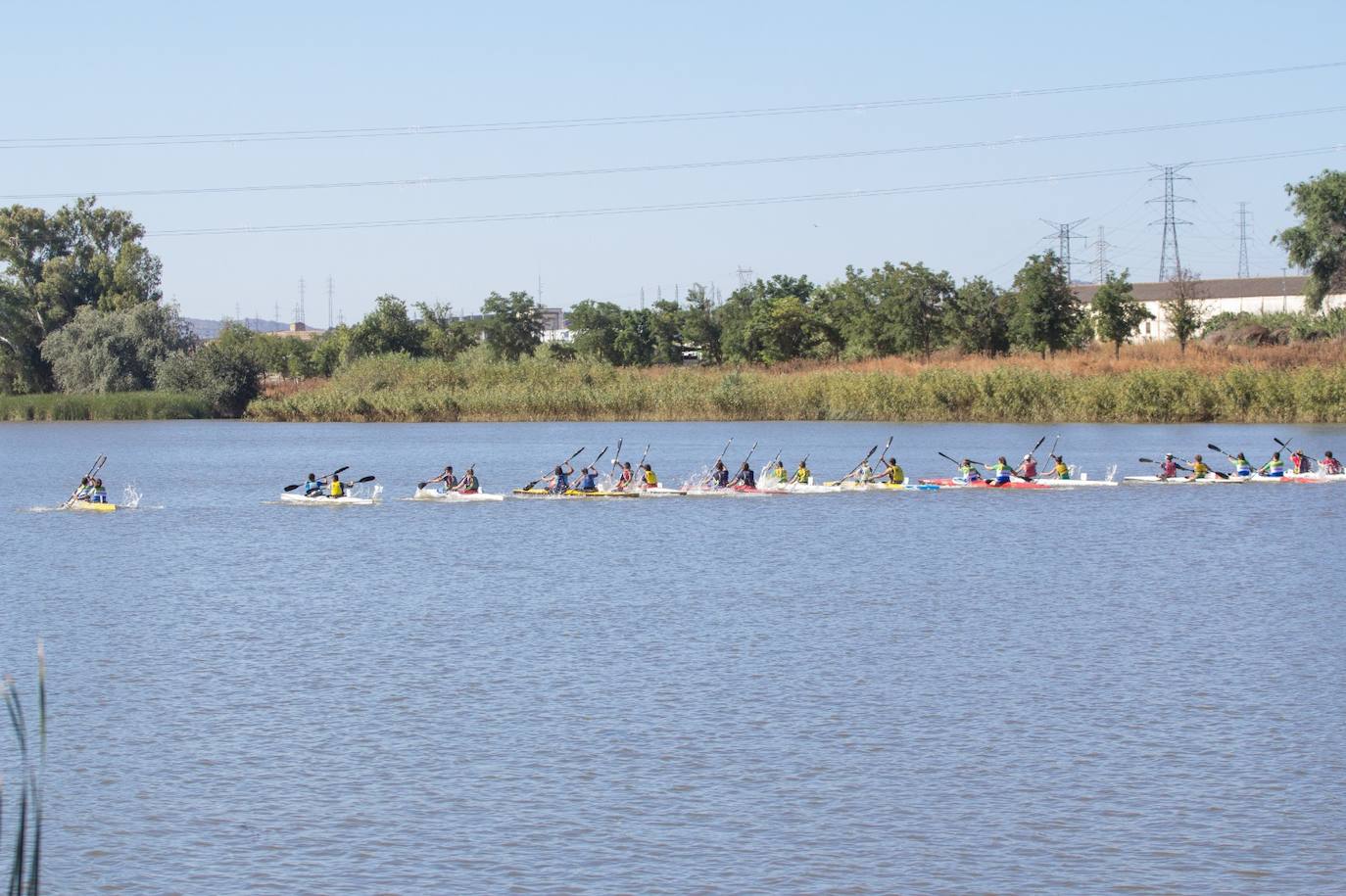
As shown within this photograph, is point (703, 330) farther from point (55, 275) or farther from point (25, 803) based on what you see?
point (25, 803)

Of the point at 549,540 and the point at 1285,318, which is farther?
the point at 1285,318

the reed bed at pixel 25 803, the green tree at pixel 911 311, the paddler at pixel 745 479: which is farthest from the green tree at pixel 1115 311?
the reed bed at pixel 25 803

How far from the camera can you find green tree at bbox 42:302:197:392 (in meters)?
85.1

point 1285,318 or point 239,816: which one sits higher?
point 1285,318

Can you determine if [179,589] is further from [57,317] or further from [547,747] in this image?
[57,317]

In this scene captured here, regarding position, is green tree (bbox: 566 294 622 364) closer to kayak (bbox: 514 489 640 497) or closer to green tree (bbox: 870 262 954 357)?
green tree (bbox: 870 262 954 357)

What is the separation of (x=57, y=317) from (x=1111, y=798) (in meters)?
92.1

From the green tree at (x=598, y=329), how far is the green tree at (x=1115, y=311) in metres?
39.2

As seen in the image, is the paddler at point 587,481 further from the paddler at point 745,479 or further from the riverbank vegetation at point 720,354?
the riverbank vegetation at point 720,354

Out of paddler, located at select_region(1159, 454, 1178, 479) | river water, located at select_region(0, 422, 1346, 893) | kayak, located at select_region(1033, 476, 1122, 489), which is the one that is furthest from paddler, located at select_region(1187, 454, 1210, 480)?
river water, located at select_region(0, 422, 1346, 893)

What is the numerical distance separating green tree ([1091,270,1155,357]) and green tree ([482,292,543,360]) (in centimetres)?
4566

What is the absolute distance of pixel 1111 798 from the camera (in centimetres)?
1333

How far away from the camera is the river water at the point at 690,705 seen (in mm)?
12023

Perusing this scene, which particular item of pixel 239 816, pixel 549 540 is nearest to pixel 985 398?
pixel 549 540
